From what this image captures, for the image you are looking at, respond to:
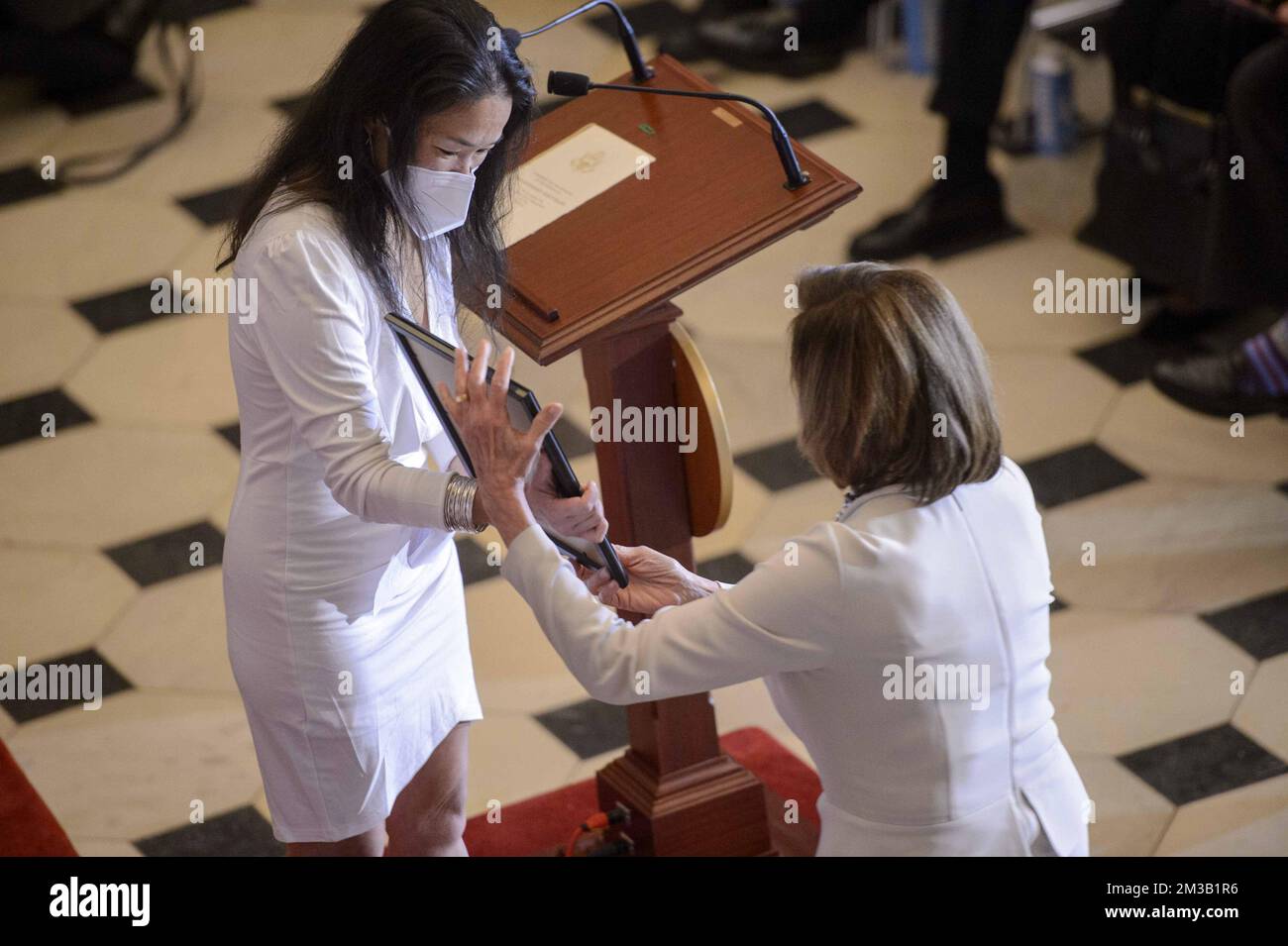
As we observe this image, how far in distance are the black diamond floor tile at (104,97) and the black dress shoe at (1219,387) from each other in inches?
140

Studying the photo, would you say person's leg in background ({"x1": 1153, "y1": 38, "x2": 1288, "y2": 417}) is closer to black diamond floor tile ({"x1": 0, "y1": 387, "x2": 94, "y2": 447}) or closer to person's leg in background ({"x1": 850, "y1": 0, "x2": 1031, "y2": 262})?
person's leg in background ({"x1": 850, "y1": 0, "x2": 1031, "y2": 262})

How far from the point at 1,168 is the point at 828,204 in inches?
164

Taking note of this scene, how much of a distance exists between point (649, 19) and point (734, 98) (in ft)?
13.5

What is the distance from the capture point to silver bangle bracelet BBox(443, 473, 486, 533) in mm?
2133

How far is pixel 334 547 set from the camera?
234cm

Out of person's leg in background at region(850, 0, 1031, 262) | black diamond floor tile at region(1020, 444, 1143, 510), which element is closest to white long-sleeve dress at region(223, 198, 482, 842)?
black diamond floor tile at region(1020, 444, 1143, 510)

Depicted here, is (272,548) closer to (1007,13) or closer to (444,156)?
(444,156)

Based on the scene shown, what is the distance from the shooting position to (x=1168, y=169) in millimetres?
4605

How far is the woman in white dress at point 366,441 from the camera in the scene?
213 cm

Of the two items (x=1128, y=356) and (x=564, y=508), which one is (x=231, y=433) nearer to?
(x=1128, y=356)

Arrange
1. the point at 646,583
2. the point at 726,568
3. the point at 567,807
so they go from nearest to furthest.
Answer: the point at 646,583 < the point at 567,807 < the point at 726,568

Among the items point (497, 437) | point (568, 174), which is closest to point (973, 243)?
point (568, 174)
